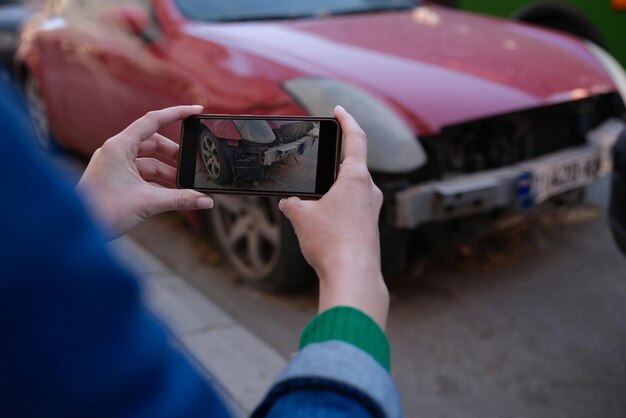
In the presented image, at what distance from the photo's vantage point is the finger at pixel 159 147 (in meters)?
1.10

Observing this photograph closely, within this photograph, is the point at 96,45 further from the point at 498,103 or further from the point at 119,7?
the point at 498,103

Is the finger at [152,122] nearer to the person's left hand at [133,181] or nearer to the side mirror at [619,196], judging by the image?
the person's left hand at [133,181]

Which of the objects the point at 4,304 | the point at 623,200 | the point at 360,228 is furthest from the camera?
the point at 623,200

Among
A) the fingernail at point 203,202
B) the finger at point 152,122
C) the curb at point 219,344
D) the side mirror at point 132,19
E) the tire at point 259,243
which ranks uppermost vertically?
the finger at point 152,122

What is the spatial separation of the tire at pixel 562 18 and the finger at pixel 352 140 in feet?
16.5

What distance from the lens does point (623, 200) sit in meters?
2.63

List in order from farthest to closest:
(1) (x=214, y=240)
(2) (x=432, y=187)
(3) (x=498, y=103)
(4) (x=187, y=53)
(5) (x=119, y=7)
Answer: (5) (x=119, y=7) → (1) (x=214, y=240) → (4) (x=187, y=53) → (3) (x=498, y=103) → (2) (x=432, y=187)

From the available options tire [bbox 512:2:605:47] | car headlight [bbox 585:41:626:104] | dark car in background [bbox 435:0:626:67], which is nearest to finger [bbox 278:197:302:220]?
car headlight [bbox 585:41:626:104]

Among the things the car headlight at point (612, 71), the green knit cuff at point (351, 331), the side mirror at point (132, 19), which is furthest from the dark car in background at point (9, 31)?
the green knit cuff at point (351, 331)

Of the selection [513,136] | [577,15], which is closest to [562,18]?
[577,15]

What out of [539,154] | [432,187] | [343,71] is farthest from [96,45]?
[539,154]

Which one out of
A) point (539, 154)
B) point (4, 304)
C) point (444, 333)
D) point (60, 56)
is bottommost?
point (444, 333)

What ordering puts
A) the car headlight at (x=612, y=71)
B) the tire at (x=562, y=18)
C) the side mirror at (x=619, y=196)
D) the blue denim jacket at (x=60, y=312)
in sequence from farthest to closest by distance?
the tire at (x=562, y=18), the car headlight at (x=612, y=71), the side mirror at (x=619, y=196), the blue denim jacket at (x=60, y=312)

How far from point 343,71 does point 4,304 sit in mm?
2497
